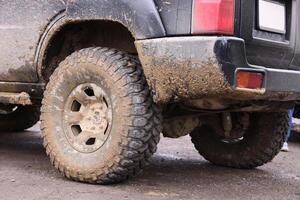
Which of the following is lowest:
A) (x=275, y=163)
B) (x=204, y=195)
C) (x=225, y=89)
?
(x=275, y=163)

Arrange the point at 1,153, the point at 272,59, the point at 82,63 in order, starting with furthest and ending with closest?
the point at 1,153 < the point at 82,63 < the point at 272,59

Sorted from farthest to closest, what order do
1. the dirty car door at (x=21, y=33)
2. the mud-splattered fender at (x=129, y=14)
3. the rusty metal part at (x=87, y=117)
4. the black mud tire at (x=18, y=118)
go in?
the black mud tire at (x=18, y=118)
the dirty car door at (x=21, y=33)
the rusty metal part at (x=87, y=117)
the mud-splattered fender at (x=129, y=14)

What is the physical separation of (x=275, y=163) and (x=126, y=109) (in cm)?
263

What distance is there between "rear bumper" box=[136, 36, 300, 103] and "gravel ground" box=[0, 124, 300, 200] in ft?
2.39

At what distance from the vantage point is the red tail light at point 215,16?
10.6 ft

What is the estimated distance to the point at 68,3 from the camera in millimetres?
3973

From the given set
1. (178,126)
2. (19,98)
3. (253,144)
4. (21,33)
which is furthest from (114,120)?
(253,144)

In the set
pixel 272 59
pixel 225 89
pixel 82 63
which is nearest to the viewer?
pixel 225 89

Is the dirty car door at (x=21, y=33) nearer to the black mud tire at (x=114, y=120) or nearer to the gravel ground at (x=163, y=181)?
the black mud tire at (x=114, y=120)

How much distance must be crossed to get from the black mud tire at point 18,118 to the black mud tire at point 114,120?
111 inches

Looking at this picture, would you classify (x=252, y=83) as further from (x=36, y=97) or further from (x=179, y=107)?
(x=36, y=97)

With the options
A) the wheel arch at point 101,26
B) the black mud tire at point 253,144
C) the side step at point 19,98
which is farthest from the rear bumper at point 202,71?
the side step at point 19,98

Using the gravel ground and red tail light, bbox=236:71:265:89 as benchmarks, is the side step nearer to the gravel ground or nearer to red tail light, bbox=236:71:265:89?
the gravel ground

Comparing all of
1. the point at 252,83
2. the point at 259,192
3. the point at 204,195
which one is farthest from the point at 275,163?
the point at 252,83
